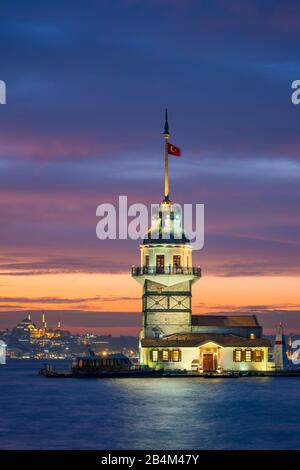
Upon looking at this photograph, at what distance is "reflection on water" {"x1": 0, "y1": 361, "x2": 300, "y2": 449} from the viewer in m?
72.8

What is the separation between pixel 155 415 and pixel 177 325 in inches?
1556

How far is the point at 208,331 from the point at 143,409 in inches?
1471

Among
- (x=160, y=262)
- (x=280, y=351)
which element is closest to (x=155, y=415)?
(x=160, y=262)

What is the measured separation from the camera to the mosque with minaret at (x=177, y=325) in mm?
123688

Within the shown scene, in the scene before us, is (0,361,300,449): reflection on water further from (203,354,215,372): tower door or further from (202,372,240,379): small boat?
(203,354,215,372): tower door

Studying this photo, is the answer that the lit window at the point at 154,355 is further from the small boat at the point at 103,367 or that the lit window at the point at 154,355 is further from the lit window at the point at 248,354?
the lit window at the point at 248,354

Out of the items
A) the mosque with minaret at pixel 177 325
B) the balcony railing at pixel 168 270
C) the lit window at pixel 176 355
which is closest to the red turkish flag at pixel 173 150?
the mosque with minaret at pixel 177 325

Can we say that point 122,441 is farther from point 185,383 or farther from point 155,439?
point 185,383

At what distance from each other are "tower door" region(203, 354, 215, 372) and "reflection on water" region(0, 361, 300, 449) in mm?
3611

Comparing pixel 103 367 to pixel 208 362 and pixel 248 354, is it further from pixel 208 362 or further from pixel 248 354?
pixel 248 354

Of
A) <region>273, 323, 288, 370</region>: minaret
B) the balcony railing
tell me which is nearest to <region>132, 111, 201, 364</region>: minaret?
the balcony railing

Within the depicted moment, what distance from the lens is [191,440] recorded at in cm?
7275

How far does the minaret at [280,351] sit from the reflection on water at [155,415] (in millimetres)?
7594

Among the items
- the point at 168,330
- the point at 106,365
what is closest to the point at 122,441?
the point at 168,330
